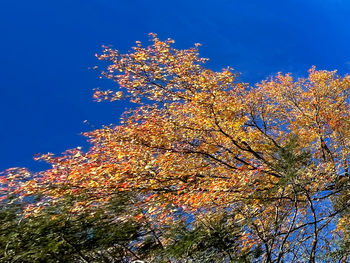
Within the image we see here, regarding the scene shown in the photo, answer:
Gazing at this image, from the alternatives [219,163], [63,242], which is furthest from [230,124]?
[63,242]

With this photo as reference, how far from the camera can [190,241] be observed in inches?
135

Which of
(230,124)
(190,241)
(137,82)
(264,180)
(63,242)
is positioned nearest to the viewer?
(63,242)

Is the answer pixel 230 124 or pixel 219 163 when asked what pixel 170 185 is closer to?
pixel 219 163

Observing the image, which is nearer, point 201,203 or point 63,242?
point 63,242

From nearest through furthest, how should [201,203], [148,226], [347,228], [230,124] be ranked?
1. [148,226]
2. [347,228]
3. [201,203]
4. [230,124]

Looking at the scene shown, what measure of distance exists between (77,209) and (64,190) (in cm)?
156

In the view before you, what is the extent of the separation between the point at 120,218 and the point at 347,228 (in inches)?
185

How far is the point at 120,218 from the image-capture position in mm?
3781

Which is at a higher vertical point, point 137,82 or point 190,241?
point 137,82

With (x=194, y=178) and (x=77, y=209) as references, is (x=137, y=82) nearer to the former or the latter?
(x=194, y=178)

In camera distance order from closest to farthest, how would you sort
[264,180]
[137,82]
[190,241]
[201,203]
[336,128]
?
[190,241]
[201,203]
[264,180]
[137,82]
[336,128]

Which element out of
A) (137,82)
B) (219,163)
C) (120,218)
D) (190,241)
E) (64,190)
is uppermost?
(137,82)

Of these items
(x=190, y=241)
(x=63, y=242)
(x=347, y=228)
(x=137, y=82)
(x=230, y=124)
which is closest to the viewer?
(x=63, y=242)

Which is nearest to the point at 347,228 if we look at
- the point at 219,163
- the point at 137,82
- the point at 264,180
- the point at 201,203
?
the point at 264,180
